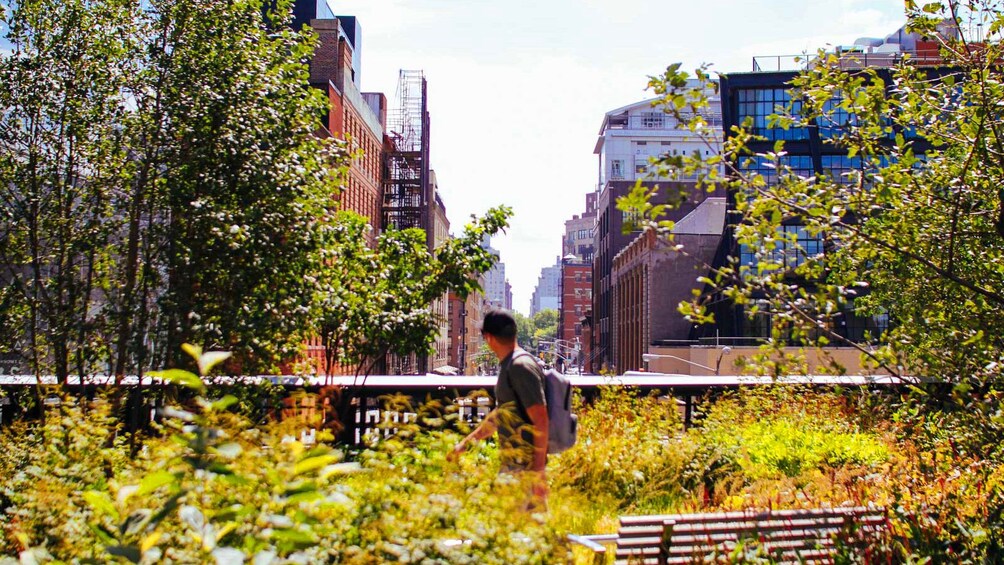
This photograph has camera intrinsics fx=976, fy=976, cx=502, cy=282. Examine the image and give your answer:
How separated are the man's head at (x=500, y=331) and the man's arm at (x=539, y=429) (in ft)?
1.31

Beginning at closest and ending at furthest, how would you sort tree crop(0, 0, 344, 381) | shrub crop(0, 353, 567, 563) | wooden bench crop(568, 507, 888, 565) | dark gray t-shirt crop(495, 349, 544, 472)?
shrub crop(0, 353, 567, 563) < wooden bench crop(568, 507, 888, 565) < dark gray t-shirt crop(495, 349, 544, 472) < tree crop(0, 0, 344, 381)

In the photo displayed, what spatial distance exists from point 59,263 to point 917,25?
26.1 ft

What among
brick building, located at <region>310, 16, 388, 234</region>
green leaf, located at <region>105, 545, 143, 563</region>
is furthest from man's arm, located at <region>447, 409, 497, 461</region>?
brick building, located at <region>310, 16, 388, 234</region>

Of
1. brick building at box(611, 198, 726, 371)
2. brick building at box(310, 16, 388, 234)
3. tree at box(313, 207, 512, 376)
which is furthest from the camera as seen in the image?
brick building at box(611, 198, 726, 371)

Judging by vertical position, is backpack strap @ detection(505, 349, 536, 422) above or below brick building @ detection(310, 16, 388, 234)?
below

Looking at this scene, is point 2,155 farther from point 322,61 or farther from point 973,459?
point 322,61

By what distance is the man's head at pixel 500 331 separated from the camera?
575 centimetres

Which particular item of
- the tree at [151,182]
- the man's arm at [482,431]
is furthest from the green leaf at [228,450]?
the tree at [151,182]

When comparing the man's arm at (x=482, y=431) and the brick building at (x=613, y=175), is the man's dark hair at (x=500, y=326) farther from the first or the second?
the brick building at (x=613, y=175)

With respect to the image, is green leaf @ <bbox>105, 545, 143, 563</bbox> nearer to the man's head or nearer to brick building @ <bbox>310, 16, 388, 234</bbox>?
the man's head

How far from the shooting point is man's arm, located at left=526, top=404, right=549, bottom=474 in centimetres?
550

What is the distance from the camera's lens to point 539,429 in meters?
5.59

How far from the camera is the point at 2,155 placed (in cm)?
977

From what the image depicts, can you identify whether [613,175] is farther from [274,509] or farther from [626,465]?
[274,509]
